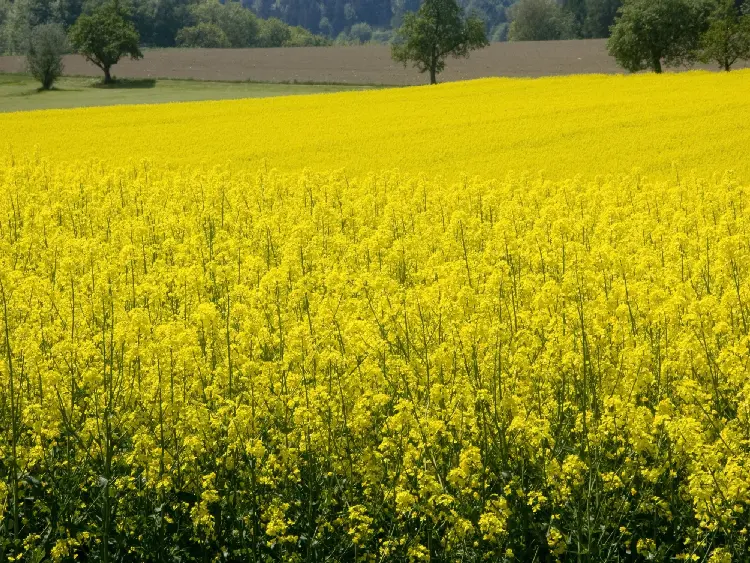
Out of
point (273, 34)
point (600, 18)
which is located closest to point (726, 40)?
point (600, 18)

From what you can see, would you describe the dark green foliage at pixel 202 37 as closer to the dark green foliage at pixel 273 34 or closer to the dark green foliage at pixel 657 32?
the dark green foliage at pixel 273 34

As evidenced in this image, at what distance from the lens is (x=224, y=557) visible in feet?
15.6

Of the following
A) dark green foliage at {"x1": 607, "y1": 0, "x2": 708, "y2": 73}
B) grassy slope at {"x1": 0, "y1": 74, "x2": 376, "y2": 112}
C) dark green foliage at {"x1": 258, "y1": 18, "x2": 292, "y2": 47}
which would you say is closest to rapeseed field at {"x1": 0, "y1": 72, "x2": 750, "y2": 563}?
dark green foliage at {"x1": 607, "y1": 0, "x2": 708, "y2": 73}

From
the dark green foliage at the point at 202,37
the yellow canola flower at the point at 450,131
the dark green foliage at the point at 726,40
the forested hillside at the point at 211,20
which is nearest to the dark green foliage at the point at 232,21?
the forested hillside at the point at 211,20

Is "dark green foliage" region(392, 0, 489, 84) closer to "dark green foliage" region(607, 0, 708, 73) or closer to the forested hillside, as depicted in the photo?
"dark green foliage" region(607, 0, 708, 73)

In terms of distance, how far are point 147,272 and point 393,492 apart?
5180 millimetres

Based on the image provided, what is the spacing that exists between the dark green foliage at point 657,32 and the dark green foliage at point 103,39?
114 feet

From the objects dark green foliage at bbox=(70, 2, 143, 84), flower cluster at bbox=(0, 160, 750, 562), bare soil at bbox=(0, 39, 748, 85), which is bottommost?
flower cluster at bbox=(0, 160, 750, 562)

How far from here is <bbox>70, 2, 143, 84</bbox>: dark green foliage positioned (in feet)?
209

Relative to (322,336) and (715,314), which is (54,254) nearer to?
(322,336)

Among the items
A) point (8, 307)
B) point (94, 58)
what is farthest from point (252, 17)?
point (8, 307)

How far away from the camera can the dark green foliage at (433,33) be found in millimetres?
52625

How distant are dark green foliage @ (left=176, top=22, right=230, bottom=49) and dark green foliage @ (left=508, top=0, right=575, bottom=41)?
1520 inches

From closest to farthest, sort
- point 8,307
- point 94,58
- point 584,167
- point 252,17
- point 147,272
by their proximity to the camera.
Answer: point 8,307, point 147,272, point 584,167, point 94,58, point 252,17
